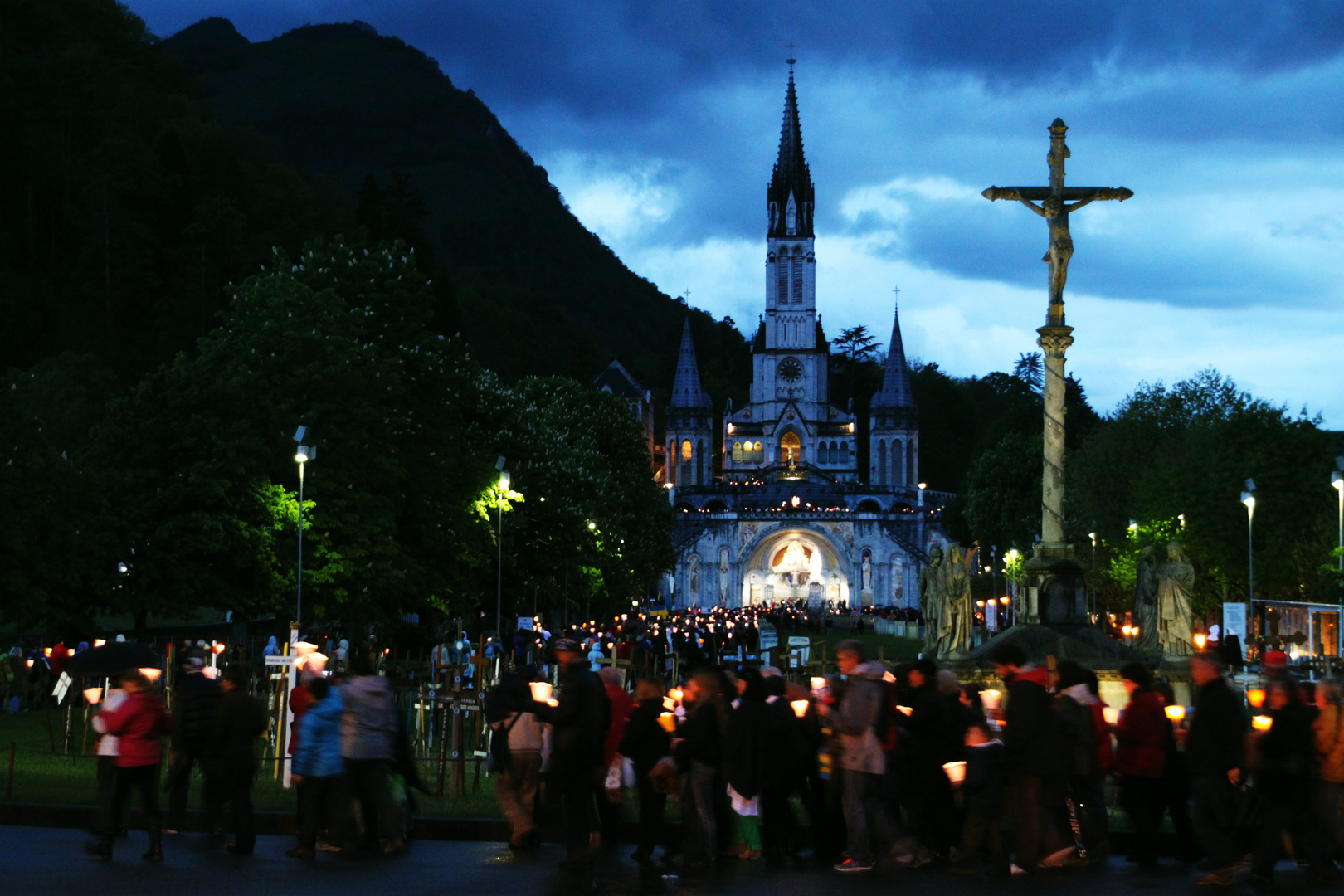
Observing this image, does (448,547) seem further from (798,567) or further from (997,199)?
(798,567)

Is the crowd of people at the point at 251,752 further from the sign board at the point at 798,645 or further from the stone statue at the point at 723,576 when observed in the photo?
the stone statue at the point at 723,576

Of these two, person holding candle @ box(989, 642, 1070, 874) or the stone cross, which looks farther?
the stone cross

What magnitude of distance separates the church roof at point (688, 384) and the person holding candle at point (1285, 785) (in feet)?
378

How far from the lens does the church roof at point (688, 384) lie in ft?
413

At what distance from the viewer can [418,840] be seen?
1293cm

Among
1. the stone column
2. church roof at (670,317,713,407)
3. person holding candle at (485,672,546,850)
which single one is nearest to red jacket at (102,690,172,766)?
person holding candle at (485,672,546,850)

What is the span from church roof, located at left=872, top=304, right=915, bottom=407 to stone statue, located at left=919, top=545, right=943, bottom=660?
98.9m

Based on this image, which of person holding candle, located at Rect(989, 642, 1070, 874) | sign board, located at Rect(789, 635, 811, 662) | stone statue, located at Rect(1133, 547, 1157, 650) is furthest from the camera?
sign board, located at Rect(789, 635, 811, 662)

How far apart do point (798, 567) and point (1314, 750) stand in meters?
102

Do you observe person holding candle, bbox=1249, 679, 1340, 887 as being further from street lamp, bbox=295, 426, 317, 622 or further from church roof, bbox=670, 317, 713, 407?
church roof, bbox=670, 317, 713, 407

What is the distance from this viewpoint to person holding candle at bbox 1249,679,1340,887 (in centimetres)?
1045

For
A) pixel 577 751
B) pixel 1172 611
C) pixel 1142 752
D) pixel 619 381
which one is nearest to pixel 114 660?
pixel 577 751

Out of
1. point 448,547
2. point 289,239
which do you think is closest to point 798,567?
point 289,239

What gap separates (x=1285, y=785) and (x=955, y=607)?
57.1 feet
